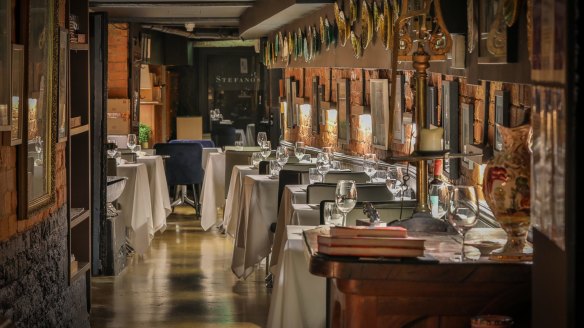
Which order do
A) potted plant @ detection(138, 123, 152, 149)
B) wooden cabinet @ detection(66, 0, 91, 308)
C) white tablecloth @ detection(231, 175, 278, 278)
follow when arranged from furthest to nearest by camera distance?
potted plant @ detection(138, 123, 152, 149) < white tablecloth @ detection(231, 175, 278, 278) < wooden cabinet @ detection(66, 0, 91, 308)

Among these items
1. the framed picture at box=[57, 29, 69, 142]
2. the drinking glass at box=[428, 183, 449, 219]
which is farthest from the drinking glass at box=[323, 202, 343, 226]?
the framed picture at box=[57, 29, 69, 142]

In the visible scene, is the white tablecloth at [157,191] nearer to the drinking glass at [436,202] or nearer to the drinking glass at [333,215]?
the drinking glass at [333,215]

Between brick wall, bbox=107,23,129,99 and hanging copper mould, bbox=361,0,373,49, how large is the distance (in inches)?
302

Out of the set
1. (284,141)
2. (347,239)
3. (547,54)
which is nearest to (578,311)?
(547,54)

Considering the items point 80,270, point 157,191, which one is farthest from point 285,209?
point 157,191

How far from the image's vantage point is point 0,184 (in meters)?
4.73

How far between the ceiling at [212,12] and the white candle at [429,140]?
6217mm

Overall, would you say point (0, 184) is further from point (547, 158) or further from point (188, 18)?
point (188, 18)

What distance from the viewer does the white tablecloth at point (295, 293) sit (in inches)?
226

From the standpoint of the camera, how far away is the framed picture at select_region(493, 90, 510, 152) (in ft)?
17.2

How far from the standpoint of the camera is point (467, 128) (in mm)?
6262

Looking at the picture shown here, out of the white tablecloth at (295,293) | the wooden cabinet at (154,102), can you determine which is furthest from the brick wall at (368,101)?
the wooden cabinet at (154,102)

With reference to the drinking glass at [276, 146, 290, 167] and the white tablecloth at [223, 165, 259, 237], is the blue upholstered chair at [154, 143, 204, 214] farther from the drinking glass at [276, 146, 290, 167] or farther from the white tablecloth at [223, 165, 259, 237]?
the drinking glass at [276, 146, 290, 167]

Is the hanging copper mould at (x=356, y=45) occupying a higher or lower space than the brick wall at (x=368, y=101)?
higher
